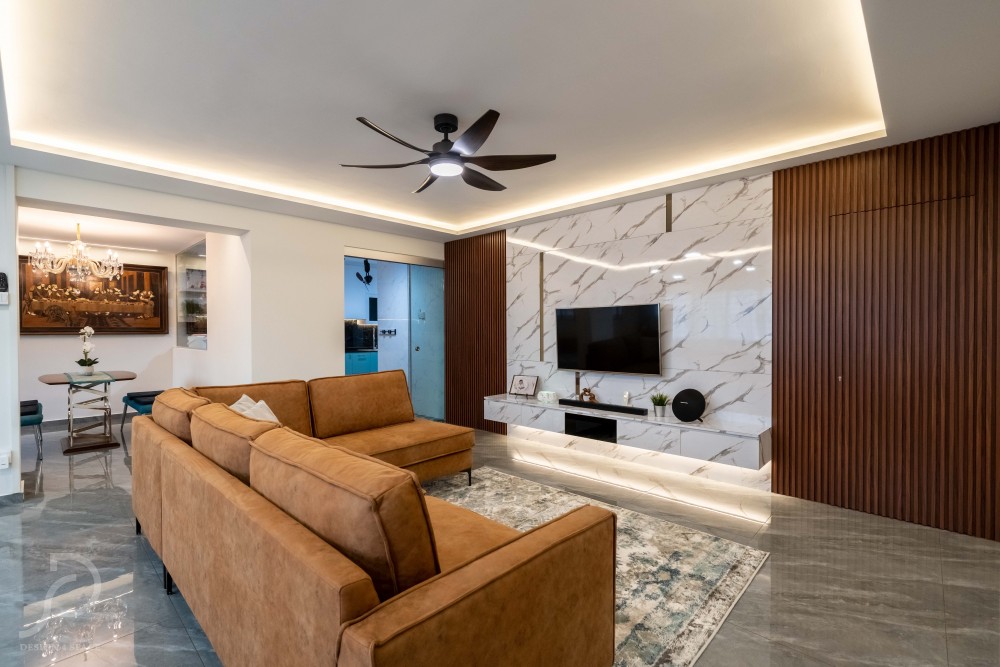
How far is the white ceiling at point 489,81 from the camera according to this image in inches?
82.8

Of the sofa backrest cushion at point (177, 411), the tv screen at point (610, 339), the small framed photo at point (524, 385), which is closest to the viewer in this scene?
the sofa backrest cushion at point (177, 411)

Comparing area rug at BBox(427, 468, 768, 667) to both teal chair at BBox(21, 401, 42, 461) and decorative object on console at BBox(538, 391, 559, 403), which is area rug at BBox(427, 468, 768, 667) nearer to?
decorative object on console at BBox(538, 391, 559, 403)

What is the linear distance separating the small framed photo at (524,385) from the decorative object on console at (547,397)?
24 cm

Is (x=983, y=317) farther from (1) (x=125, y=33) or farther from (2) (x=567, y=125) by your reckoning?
(1) (x=125, y=33)

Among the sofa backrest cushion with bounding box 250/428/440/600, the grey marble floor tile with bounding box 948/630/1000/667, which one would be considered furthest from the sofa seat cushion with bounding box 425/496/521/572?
the grey marble floor tile with bounding box 948/630/1000/667

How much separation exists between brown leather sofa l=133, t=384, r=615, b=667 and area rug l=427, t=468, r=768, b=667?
50 cm

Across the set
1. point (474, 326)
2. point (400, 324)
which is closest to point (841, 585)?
point (474, 326)

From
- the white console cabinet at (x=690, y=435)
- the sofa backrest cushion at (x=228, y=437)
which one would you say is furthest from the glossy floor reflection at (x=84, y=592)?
the white console cabinet at (x=690, y=435)

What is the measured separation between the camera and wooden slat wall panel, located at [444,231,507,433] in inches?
233

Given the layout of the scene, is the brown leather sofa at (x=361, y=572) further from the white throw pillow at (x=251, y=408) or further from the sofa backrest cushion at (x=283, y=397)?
the sofa backrest cushion at (x=283, y=397)

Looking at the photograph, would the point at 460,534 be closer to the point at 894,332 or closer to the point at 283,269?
the point at 894,332

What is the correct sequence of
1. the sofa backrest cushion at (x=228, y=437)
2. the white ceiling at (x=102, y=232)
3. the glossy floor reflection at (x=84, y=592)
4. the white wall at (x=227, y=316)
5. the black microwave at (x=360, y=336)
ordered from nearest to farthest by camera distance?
the sofa backrest cushion at (x=228, y=437), the glossy floor reflection at (x=84, y=592), the white wall at (x=227, y=316), the white ceiling at (x=102, y=232), the black microwave at (x=360, y=336)

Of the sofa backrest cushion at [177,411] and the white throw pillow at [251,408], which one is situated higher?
the sofa backrest cushion at [177,411]

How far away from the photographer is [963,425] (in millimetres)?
3074
